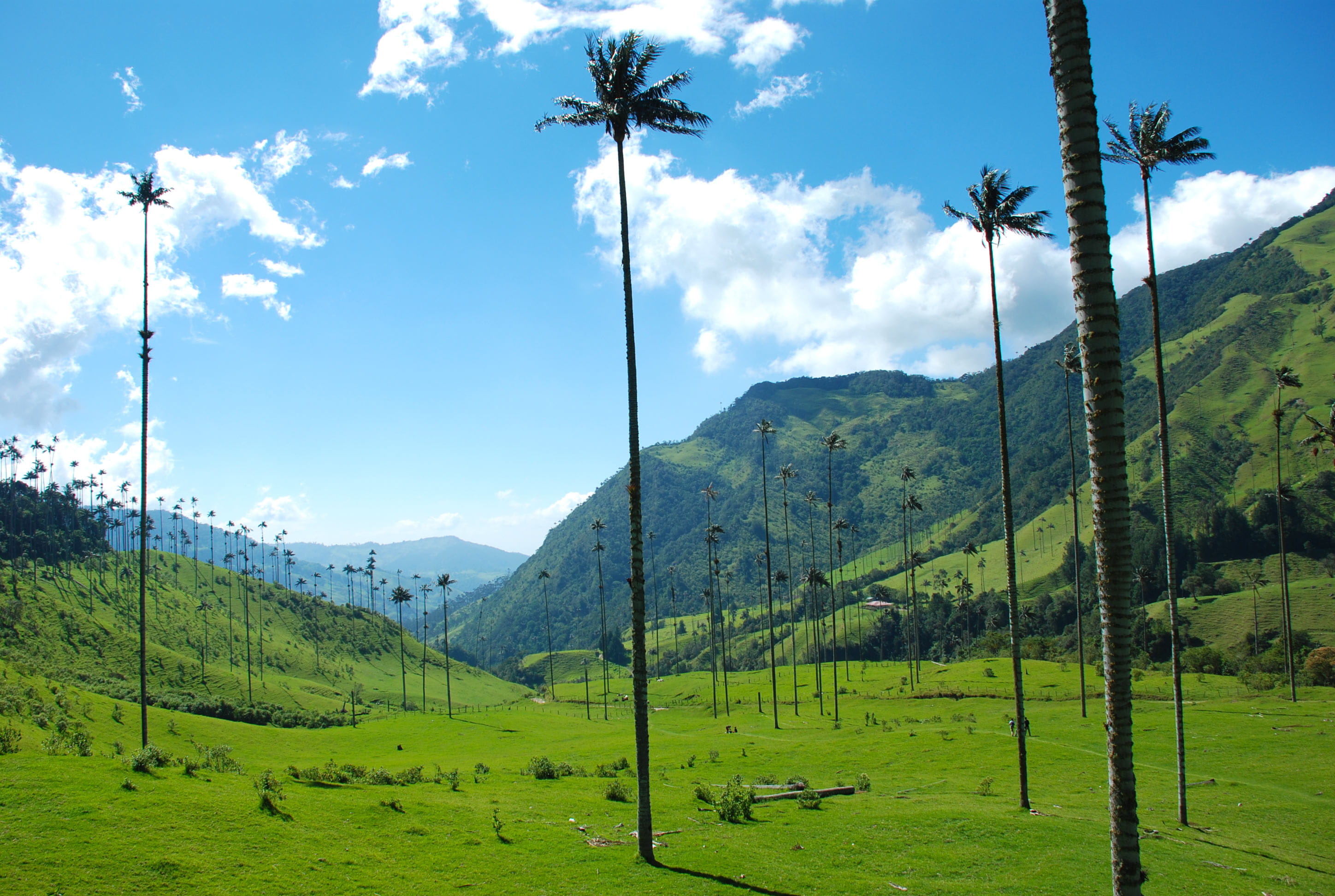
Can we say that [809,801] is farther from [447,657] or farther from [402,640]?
[402,640]

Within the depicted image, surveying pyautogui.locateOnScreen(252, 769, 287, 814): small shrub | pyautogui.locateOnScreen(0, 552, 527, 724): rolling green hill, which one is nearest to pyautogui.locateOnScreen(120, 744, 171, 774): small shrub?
pyautogui.locateOnScreen(252, 769, 287, 814): small shrub

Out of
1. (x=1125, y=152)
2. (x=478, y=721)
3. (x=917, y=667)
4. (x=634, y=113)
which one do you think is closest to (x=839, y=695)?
(x=917, y=667)

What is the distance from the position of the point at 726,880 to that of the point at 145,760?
15.9 metres

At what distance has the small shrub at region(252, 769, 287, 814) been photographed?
17.3 meters

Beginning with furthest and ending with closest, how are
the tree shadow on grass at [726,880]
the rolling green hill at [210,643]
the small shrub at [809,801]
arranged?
1. the rolling green hill at [210,643]
2. the small shrub at [809,801]
3. the tree shadow on grass at [726,880]

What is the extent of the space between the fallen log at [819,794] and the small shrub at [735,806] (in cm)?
208

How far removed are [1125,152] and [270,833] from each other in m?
32.6

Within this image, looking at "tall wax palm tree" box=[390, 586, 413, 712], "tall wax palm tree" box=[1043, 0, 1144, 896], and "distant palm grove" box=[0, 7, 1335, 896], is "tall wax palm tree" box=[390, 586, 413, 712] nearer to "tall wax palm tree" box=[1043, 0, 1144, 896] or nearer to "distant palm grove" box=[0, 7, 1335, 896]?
"distant palm grove" box=[0, 7, 1335, 896]

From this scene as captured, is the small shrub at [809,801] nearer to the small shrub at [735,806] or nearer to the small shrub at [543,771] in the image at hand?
the small shrub at [735,806]

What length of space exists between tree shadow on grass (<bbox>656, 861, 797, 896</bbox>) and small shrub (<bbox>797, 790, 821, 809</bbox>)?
374 inches

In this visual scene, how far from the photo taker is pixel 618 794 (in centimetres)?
2719

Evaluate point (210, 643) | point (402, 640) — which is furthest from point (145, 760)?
point (402, 640)

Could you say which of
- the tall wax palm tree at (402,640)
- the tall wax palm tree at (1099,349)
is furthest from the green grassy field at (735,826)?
the tall wax palm tree at (402,640)

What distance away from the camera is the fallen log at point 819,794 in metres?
25.6
